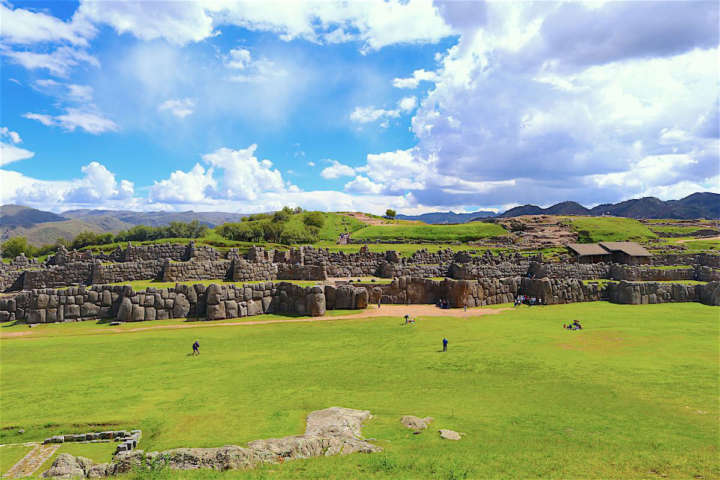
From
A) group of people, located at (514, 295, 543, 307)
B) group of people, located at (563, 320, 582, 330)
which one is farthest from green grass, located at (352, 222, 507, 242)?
group of people, located at (563, 320, 582, 330)

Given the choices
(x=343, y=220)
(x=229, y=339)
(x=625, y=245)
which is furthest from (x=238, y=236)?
(x=625, y=245)

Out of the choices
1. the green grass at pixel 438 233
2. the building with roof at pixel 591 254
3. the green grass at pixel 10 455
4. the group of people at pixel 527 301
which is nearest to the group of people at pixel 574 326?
the group of people at pixel 527 301

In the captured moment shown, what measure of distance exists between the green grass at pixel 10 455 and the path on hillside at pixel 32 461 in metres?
0.14

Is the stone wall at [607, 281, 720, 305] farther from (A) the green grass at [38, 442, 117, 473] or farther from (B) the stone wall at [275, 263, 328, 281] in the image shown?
(A) the green grass at [38, 442, 117, 473]

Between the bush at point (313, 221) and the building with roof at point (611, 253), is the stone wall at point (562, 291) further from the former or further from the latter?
the bush at point (313, 221)

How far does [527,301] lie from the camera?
39.1m

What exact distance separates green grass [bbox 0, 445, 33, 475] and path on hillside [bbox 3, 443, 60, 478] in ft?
0.45

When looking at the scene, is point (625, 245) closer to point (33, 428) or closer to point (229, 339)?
point (229, 339)

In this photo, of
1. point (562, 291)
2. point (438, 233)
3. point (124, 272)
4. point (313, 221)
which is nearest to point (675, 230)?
point (438, 233)

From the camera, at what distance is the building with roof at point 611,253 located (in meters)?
60.6

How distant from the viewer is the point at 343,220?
479 feet

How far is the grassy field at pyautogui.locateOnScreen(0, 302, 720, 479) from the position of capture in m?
10.3

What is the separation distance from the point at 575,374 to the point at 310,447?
1322 cm

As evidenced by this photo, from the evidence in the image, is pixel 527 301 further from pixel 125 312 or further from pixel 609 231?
pixel 609 231
